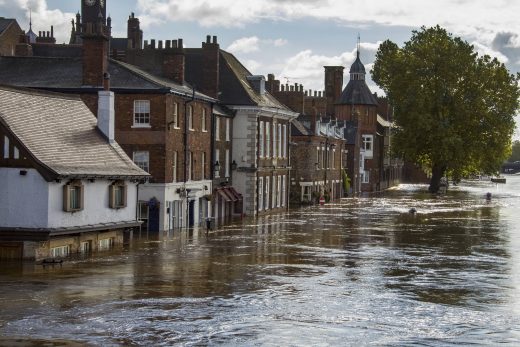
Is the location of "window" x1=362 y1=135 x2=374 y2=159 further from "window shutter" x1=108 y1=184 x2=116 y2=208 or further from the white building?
"window shutter" x1=108 y1=184 x2=116 y2=208

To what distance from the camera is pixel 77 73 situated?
52.9 m

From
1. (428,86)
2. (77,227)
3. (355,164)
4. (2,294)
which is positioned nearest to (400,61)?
(428,86)

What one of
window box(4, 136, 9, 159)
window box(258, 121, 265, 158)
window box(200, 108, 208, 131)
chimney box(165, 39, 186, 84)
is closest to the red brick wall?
window box(258, 121, 265, 158)

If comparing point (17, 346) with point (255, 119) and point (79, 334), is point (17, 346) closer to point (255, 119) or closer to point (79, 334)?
point (79, 334)

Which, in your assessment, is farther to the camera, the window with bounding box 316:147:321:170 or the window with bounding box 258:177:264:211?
the window with bounding box 316:147:321:170

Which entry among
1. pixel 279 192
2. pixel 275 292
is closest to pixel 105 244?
pixel 275 292

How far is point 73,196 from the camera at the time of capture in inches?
1550

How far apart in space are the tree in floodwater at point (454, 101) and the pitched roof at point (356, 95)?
681 inches

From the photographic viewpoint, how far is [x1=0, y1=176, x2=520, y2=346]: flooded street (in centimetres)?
2455

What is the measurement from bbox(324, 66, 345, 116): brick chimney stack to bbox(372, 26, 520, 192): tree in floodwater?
70.3ft

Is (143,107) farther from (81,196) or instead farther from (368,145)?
(368,145)

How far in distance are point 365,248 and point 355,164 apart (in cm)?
6656

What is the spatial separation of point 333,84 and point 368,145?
10.4m

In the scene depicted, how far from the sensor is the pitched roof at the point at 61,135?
3844cm
